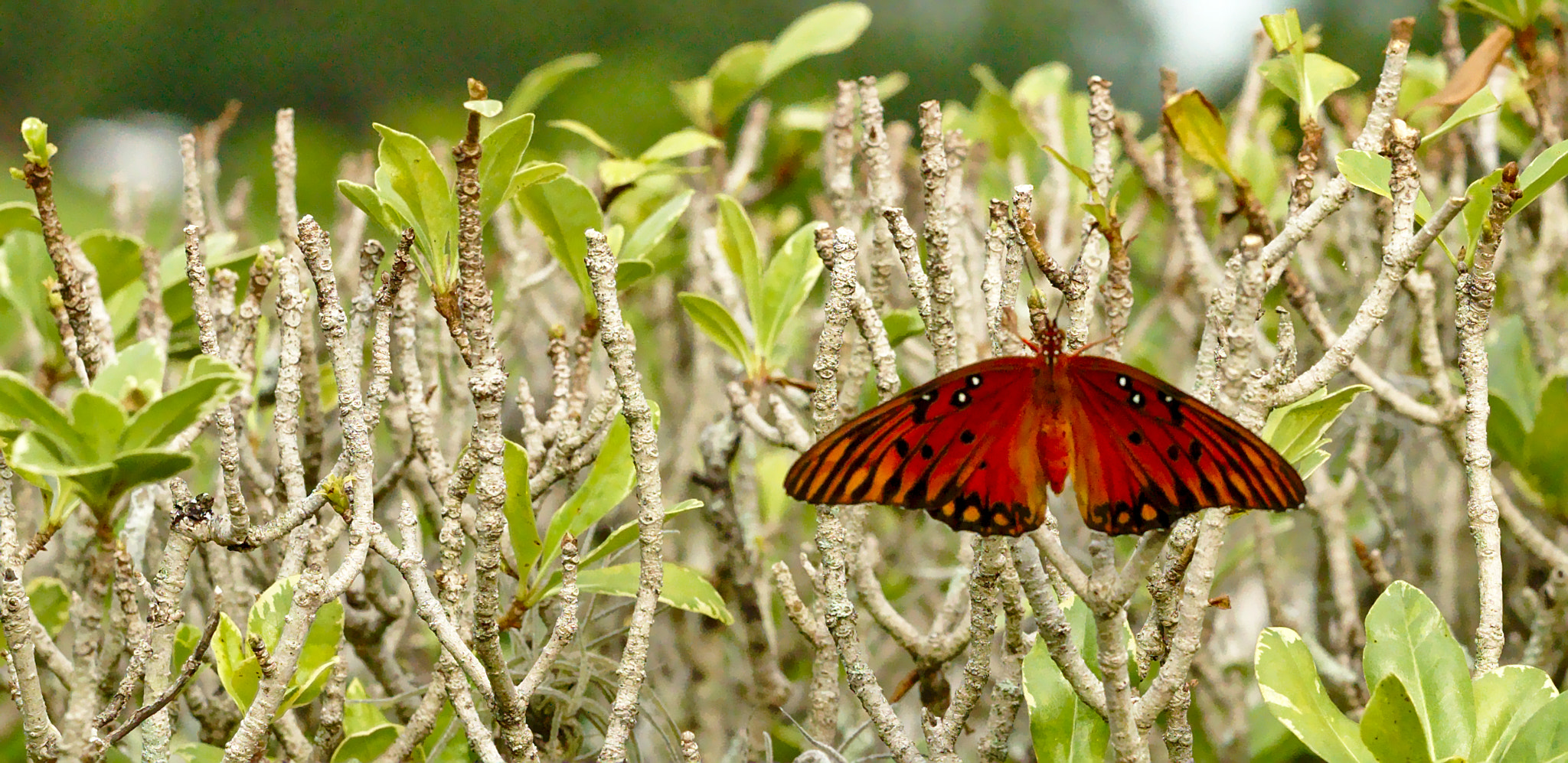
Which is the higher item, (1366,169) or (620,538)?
(1366,169)

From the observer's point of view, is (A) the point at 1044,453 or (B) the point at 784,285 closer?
(A) the point at 1044,453

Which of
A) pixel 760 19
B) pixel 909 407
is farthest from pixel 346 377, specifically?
pixel 760 19

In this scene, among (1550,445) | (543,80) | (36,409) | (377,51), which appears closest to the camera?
(36,409)

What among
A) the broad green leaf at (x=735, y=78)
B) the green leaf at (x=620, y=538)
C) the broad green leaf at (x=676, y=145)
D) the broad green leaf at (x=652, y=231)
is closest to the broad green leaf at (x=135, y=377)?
the green leaf at (x=620, y=538)

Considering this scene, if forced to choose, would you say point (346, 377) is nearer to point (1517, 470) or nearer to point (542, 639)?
point (542, 639)

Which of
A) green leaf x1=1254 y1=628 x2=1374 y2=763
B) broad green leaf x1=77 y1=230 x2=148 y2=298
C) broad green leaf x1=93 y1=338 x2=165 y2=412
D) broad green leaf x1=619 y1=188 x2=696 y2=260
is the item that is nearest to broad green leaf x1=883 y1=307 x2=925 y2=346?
broad green leaf x1=619 y1=188 x2=696 y2=260

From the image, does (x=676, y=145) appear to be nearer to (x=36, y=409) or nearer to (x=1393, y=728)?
(x=36, y=409)

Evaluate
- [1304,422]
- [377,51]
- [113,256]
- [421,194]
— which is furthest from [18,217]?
[377,51]
